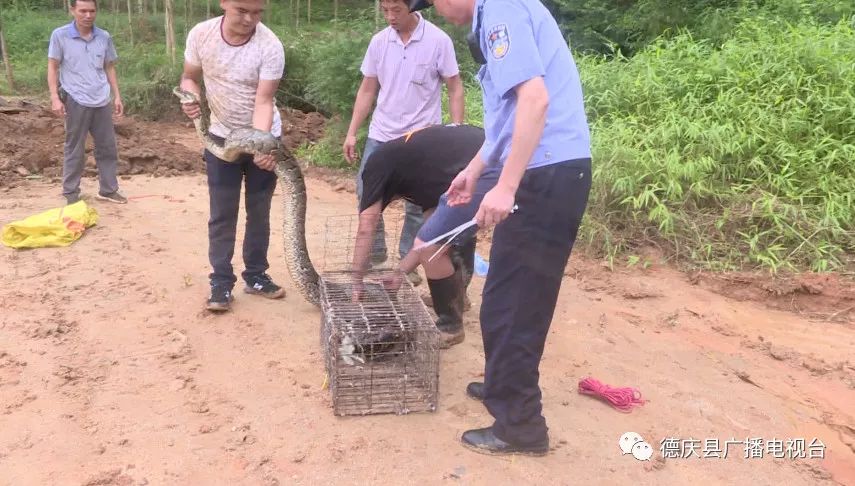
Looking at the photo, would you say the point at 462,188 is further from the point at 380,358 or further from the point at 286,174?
the point at 286,174

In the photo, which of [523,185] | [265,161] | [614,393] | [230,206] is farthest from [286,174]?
[614,393]

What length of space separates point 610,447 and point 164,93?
1124cm

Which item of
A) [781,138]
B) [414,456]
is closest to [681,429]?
[414,456]

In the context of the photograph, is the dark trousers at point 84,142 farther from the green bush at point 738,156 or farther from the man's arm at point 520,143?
the man's arm at point 520,143

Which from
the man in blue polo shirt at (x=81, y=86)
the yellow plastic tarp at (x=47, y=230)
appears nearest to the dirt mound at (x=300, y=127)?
the man in blue polo shirt at (x=81, y=86)

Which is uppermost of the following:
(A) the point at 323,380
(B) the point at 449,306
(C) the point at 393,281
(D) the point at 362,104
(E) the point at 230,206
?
(D) the point at 362,104

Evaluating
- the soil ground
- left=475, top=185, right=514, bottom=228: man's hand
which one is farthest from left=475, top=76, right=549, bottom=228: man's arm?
the soil ground

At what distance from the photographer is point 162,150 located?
848cm

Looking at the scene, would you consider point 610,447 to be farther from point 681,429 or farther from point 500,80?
point 500,80

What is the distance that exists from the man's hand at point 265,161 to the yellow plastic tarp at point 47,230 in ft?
8.13

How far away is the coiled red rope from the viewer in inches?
124

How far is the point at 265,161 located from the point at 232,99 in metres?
0.44

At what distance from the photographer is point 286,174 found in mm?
3863

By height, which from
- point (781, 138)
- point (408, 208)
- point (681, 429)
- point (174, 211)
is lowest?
point (174, 211)
